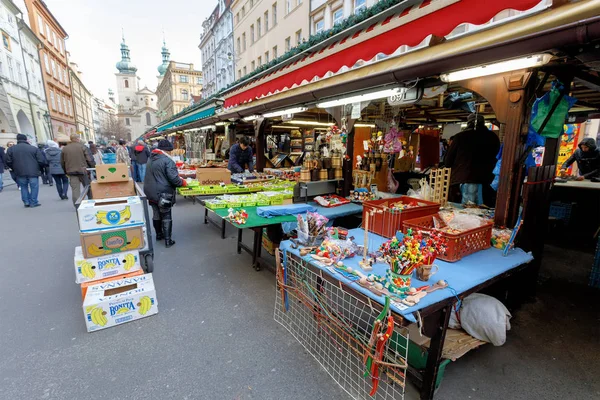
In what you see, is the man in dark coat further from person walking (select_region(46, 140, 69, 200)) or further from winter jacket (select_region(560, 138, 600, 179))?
person walking (select_region(46, 140, 69, 200))

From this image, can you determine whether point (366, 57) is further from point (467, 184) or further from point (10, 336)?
point (10, 336)

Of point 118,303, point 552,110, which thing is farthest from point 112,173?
point 552,110

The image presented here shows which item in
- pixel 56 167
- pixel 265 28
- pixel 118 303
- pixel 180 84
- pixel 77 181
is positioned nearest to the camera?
pixel 118 303

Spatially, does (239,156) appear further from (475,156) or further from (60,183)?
(60,183)

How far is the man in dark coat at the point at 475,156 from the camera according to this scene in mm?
4059

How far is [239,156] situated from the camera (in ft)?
26.2

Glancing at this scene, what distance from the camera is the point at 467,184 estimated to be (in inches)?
169

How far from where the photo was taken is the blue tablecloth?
1.84 meters

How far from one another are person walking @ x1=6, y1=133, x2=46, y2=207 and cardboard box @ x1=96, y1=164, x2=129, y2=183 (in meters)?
6.13

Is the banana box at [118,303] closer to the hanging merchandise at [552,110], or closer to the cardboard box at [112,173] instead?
the cardboard box at [112,173]

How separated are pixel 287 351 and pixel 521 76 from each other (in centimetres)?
360

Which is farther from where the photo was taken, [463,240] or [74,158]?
[74,158]

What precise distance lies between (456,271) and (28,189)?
11109mm

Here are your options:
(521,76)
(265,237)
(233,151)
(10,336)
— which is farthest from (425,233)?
(233,151)
